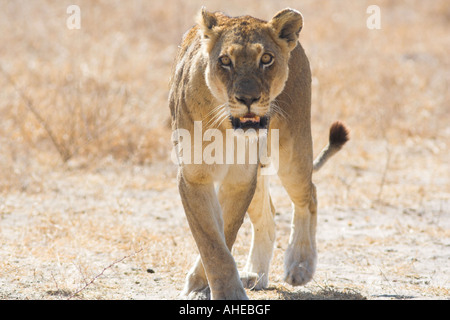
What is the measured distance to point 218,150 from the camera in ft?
12.7

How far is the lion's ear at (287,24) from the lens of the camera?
3.99 meters

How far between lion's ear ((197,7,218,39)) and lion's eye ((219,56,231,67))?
0.22m

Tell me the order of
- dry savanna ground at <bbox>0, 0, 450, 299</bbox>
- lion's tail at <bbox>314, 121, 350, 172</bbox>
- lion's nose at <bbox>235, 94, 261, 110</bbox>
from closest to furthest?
1. lion's nose at <bbox>235, 94, 261, 110</bbox>
2. dry savanna ground at <bbox>0, 0, 450, 299</bbox>
3. lion's tail at <bbox>314, 121, 350, 172</bbox>

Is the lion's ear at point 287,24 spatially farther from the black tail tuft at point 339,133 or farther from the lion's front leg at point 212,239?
the black tail tuft at point 339,133

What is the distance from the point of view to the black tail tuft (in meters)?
5.50

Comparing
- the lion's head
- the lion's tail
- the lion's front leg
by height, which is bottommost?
the lion's front leg

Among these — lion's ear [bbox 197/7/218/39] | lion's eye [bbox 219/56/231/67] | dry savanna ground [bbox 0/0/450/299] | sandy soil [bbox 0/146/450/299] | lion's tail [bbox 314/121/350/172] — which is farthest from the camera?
lion's tail [bbox 314/121/350/172]

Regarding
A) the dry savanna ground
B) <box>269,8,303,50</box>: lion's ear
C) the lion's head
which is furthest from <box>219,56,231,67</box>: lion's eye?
the dry savanna ground

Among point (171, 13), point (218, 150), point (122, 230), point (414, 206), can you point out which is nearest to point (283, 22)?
point (218, 150)

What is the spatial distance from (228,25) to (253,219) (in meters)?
1.47

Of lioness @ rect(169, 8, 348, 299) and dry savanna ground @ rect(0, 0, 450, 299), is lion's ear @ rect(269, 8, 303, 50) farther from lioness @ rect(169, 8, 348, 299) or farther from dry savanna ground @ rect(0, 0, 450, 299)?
dry savanna ground @ rect(0, 0, 450, 299)

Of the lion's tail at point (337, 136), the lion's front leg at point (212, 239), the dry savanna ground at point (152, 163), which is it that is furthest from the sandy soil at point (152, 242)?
the lion's tail at point (337, 136)

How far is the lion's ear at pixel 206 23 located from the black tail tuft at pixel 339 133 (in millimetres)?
1783

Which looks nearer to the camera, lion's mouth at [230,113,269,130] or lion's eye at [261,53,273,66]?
lion's mouth at [230,113,269,130]
